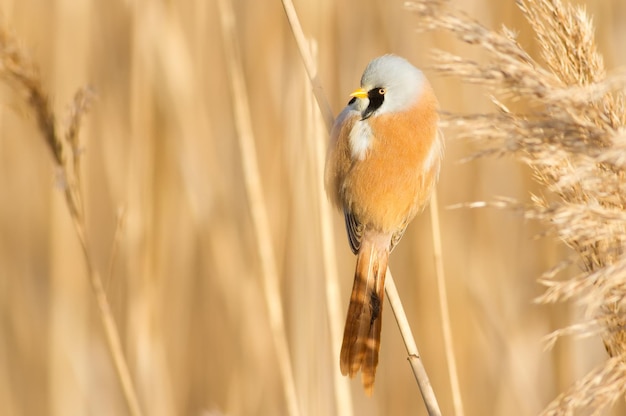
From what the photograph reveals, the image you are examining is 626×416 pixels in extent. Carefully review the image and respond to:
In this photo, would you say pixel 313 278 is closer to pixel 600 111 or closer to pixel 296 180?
pixel 296 180

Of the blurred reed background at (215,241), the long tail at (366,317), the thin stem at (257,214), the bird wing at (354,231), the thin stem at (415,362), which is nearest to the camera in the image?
the thin stem at (415,362)

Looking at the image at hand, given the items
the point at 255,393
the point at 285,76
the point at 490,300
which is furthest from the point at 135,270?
the point at 490,300

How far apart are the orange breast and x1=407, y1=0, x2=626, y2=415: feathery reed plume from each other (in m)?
0.60

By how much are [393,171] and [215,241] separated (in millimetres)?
709

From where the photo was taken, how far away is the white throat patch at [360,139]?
1477mm

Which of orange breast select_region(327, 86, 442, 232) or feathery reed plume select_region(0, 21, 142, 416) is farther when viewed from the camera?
orange breast select_region(327, 86, 442, 232)

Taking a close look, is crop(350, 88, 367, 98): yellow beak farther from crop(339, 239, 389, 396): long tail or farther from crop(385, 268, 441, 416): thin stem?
crop(385, 268, 441, 416): thin stem

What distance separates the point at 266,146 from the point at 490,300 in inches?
28.9

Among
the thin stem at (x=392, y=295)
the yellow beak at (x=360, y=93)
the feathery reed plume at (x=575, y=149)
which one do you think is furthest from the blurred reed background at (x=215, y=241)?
the feathery reed plume at (x=575, y=149)

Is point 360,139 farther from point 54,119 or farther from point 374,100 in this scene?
point 54,119

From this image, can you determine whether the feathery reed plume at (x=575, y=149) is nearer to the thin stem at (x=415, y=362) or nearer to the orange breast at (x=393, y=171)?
the thin stem at (x=415, y=362)

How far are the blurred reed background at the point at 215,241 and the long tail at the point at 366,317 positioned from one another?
1.50 ft

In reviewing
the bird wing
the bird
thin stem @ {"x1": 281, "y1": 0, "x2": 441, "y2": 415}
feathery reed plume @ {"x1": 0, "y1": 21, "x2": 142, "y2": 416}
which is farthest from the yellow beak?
feathery reed plume @ {"x1": 0, "y1": 21, "x2": 142, "y2": 416}

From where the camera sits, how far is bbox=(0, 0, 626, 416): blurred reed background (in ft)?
6.50
